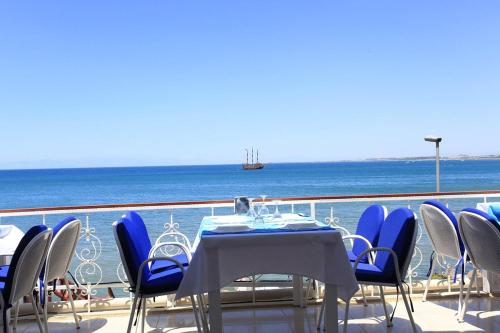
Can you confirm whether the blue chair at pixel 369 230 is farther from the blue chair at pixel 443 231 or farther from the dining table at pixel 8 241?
the dining table at pixel 8 241

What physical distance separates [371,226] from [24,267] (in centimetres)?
246

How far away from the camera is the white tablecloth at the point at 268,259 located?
2.81 metres

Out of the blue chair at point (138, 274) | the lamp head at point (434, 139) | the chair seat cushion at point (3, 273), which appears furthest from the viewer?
the lamp head at point (434, 139)

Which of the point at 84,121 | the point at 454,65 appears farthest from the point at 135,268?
the point at 84,121

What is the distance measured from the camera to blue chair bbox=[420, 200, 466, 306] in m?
3.81

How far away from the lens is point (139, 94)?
89.7ft

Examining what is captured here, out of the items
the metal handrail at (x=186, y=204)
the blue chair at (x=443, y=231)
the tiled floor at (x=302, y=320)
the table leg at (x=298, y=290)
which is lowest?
the tiled floor at (x=302, y=320)

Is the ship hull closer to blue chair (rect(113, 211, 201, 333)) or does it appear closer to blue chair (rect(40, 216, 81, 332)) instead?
blue chair (rect(40, 216, 81, 332))

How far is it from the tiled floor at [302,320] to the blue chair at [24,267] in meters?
0.92

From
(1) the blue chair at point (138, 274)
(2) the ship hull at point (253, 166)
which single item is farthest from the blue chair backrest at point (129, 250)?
(2) the ship hull at point (253, 166)

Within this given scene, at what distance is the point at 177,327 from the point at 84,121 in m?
29.7

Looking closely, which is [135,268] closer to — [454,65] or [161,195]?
[454,65]

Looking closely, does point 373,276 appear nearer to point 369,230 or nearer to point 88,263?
point 369,230

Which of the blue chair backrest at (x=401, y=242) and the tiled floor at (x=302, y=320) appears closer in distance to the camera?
the blue chair backrest at (x=401, y=242)
